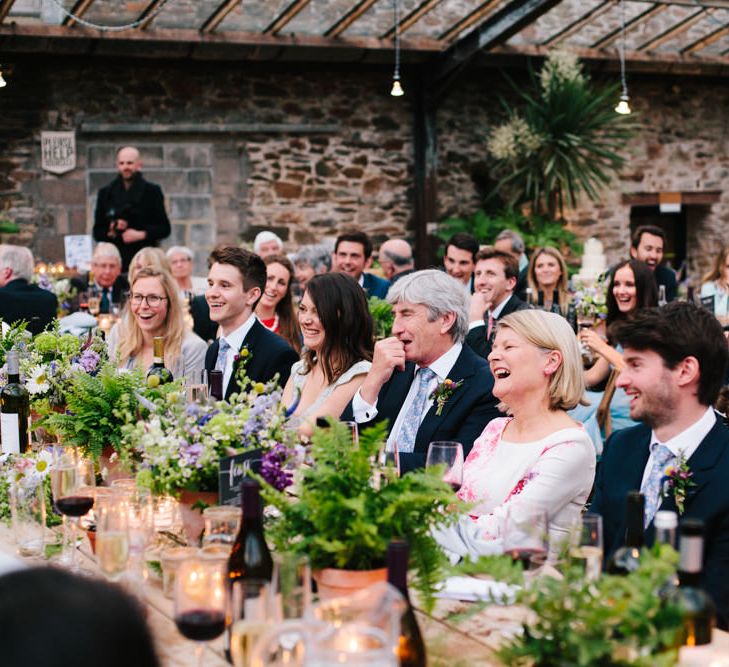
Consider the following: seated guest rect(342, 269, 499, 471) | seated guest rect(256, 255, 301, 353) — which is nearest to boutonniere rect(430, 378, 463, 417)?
seated guest rect(342, 269, 499, 471)

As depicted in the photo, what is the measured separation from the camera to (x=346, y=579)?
1.90 metres

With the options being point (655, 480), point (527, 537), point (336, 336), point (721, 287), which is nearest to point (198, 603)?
point (527, 537)

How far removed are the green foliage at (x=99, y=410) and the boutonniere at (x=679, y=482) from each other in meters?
1.43

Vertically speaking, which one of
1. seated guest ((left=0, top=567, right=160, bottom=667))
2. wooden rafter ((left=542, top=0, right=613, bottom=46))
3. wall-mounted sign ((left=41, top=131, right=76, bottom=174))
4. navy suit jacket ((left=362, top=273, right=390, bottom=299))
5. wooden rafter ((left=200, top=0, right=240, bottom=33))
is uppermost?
wooden rafter ((left=542, top=0, right=613, bottom=46))

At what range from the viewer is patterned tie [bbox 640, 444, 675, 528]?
2664 mm

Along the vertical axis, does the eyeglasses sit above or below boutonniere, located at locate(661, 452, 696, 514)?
above

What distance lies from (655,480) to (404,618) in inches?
49.2

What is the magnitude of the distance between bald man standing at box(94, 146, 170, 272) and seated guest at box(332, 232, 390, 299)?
2280 millimetres

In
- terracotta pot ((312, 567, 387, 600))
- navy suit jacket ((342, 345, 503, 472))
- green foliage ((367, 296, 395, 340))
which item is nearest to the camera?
terracotta pot ((312, 567, 387, 600))

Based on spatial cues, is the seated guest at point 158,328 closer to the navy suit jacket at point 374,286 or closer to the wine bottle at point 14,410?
the wine bottle at point 14,410

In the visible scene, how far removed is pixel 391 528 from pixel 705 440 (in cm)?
109

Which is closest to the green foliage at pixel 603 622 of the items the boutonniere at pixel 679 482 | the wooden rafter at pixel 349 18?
the boutonniere at pixel 679 482

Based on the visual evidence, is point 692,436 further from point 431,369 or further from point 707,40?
point 707,40

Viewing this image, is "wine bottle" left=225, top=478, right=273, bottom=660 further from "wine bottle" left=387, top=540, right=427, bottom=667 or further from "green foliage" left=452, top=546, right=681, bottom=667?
"green foliage" left=452, top=546, right=681, bottom=667
